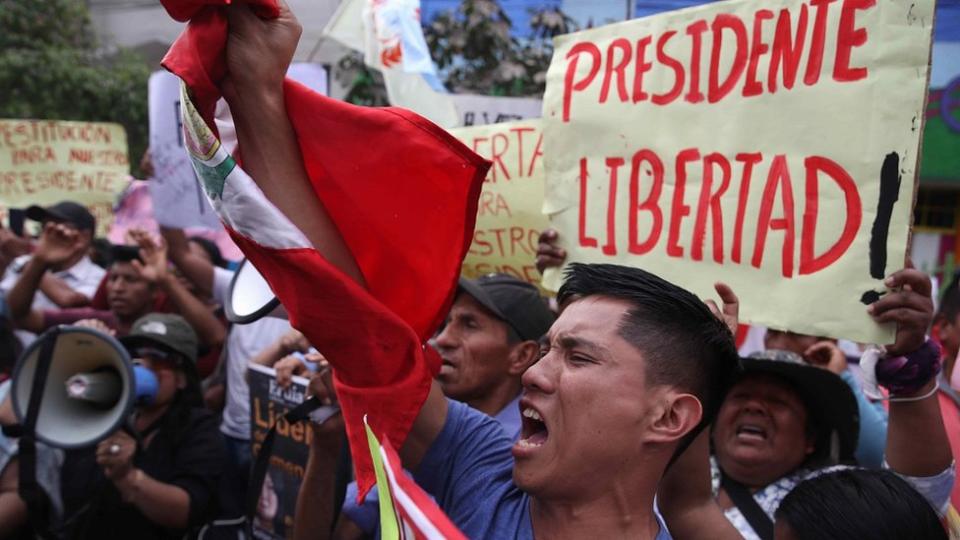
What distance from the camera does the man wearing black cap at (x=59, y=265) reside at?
4.45 m

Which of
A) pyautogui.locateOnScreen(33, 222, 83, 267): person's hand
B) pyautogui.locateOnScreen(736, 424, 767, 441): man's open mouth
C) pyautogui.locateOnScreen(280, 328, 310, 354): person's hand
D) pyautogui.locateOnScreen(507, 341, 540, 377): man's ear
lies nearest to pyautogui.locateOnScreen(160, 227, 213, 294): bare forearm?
pyautogui.locateOnScreen(33, 222, 83, 267): person's hand

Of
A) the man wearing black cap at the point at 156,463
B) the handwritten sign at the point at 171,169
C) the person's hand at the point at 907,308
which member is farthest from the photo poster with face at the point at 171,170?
the person's hand at the point at 907,308

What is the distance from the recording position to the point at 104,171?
6109 millimetres

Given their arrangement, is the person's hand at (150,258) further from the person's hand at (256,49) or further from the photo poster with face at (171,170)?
the person's hand at (256,49)

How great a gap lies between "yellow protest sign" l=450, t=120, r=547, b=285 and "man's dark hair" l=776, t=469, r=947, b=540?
4.97ft

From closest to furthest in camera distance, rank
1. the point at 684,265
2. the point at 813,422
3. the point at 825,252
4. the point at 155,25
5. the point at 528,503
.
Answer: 1. the point at 528,503
2. the point at 825,252
3. the point at 684,265
4. the point at 813,422
5. the point at 155,25

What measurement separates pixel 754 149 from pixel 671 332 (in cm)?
86

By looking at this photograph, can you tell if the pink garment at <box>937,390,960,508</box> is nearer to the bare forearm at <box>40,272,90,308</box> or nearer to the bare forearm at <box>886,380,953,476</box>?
the bare forearm at <box>886,380,953,476</box>

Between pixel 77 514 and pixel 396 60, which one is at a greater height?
pixel 396 60

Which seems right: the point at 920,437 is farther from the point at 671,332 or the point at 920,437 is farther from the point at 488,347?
the point at 488,347

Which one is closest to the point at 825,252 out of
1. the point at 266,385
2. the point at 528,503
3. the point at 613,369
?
the point at 613,369

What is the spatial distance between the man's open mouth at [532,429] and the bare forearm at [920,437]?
0.94 meters

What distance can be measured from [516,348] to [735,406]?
26.2 inches

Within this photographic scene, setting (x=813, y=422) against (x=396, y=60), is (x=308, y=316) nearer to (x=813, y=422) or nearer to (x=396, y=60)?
(x=813, y=422)
